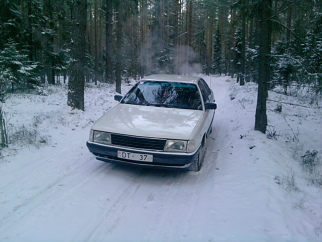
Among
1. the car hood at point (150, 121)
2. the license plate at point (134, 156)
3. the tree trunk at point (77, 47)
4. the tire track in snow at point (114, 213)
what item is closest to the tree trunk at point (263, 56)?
the car hood at point (150, 121)

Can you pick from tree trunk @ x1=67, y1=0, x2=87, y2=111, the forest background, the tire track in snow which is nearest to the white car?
the tire track in snow

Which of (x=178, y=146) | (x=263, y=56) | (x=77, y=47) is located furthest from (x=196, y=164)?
(x=77, y=47)

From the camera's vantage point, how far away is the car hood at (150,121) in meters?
4.30

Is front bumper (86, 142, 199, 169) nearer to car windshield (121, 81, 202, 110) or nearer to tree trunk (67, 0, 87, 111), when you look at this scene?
car windshield (121, 81, 202, 110)

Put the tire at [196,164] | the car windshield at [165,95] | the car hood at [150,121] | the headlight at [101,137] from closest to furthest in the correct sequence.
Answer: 1. the car hood at [150,121]
2. the headlight at [101,137]
3. the tire at [196,164]
4. the car windshield at [165,95]

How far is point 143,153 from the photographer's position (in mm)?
4223

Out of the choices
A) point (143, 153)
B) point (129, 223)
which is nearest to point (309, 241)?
point (129, 223)

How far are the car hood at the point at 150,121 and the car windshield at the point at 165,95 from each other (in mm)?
243

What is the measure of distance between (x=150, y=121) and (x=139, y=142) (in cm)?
60

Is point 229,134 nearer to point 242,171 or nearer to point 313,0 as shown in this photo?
point 242,171

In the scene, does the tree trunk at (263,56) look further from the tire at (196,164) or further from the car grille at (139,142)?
the car grille at (139,142)

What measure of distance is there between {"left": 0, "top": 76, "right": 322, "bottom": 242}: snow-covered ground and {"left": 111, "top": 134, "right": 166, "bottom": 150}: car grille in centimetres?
68

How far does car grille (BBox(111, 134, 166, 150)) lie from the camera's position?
13.8ft

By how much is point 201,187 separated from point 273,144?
2692 mm
